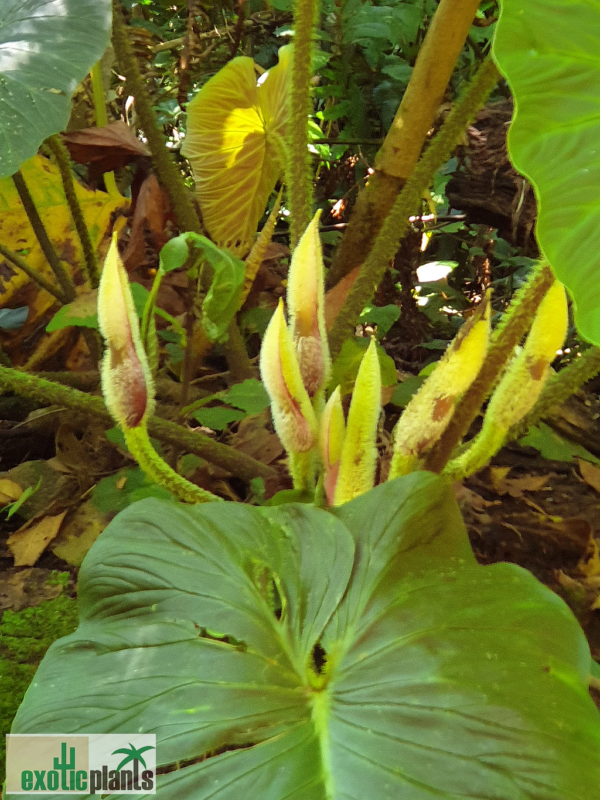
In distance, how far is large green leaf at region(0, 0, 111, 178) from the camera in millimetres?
699

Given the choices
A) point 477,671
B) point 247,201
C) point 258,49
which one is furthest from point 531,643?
point 258,49

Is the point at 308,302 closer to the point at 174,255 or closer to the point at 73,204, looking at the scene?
the point at 174,255

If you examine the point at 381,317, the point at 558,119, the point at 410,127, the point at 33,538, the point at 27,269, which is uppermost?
the point at 558,119

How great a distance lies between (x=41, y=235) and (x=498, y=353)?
0.82m

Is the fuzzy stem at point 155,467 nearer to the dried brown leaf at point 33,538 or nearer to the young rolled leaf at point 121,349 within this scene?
the young rolled leaf at point 121,349

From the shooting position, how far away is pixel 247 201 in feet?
4.33

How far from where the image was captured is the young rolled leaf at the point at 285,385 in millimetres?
604

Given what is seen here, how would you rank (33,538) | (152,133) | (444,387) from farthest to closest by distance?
(152,133) < (33,538) < (444,387)

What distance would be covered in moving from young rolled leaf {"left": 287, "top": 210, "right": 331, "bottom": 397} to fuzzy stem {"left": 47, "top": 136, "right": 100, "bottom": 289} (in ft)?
1.84

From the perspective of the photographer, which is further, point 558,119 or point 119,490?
point 119,490

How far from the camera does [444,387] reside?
0.59m

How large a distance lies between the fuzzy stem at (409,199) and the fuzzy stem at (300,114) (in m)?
0.14

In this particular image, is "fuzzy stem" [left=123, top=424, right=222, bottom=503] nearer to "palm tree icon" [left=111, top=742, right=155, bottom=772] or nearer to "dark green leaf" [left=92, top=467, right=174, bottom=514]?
"dark green leaf" [left=92, top=467, right=174, bottom=514]

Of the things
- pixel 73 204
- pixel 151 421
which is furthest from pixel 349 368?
pixel 73 204
